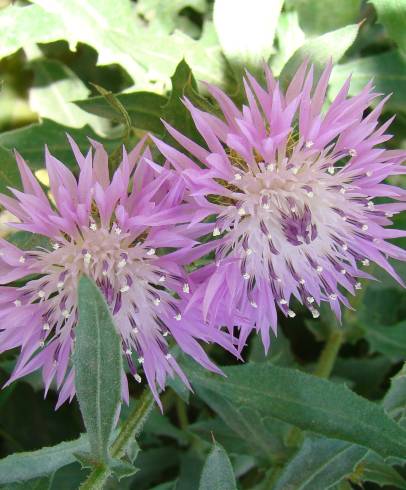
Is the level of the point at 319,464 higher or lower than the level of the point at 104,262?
lower

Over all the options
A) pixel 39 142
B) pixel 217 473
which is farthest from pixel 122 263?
pixel 39 142

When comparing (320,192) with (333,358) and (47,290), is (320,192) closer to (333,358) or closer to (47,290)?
(47,290)

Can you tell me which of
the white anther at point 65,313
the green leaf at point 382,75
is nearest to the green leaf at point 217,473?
the white anther at point 65,313

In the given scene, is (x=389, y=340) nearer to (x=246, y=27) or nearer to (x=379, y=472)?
(x=379, y=472)

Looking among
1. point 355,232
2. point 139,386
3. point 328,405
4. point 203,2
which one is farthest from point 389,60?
point 139,386

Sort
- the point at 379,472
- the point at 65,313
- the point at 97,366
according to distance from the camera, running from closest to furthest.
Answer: the point at 97,366
the point at 65,313
the point at 379,472

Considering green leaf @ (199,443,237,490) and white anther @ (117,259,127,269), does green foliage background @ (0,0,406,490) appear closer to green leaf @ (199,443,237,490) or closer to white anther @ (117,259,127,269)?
green leaf @ (199,443,237,490)
